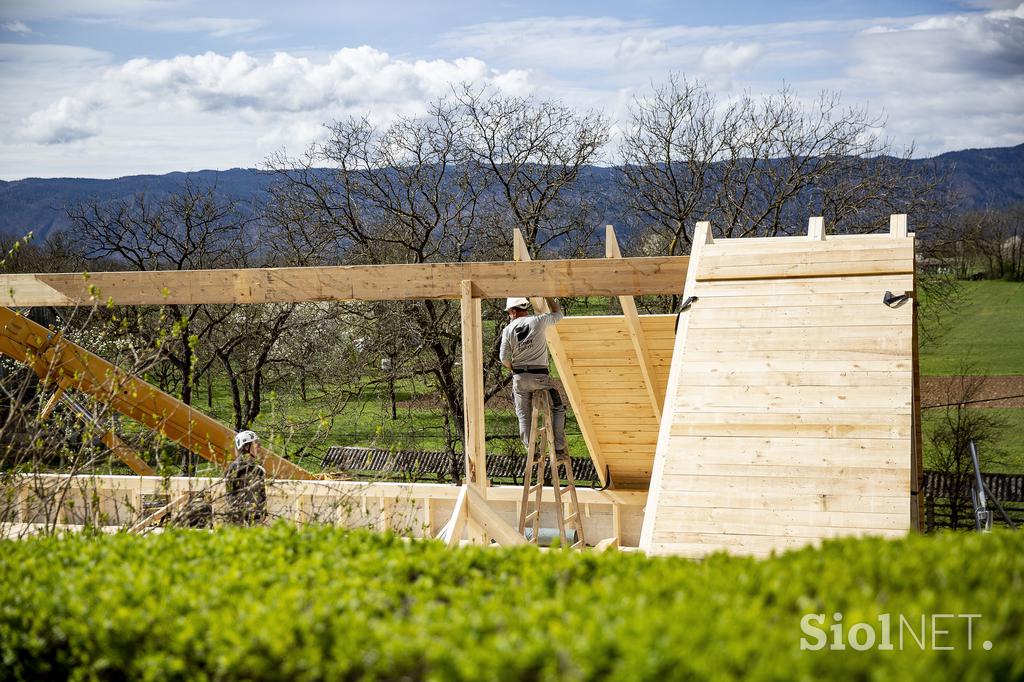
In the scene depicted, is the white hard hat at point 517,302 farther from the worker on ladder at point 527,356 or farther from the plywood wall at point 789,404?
the plywood wall at point 789,404

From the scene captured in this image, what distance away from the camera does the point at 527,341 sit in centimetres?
768

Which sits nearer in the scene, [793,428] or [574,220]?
[793,428]

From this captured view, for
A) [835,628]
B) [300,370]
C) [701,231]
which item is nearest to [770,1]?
[300,370]

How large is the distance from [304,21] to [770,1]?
12207 millimetres

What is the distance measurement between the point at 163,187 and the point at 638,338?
107 ft

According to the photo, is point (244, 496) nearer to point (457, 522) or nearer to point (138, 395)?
point (457, 522)

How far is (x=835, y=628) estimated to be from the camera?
94.7 inches

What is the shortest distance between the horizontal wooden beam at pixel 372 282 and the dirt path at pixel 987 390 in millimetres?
17189

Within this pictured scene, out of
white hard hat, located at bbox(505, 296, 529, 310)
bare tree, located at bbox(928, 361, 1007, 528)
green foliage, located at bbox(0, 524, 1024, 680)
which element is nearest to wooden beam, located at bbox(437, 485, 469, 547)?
green foliage, located at bbox(0, 524, 1024, 680)

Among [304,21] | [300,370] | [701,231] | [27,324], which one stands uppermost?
[304,21]

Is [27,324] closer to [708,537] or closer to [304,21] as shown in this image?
[708,537]

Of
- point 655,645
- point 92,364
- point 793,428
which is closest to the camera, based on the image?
point 655,645

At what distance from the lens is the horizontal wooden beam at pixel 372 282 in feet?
24.0

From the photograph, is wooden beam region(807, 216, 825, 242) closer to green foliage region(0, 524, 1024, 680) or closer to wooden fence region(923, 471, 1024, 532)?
green foliage region(0, 524, 1024, 680)
